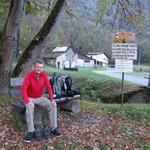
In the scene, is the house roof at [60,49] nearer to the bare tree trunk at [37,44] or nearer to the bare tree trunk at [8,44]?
the bare tree trunk at [37,44]

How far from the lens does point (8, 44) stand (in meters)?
11.8

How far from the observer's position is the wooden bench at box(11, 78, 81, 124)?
27.9 ft

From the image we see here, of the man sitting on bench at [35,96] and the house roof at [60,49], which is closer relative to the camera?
the man sitting on bench at [35,96]

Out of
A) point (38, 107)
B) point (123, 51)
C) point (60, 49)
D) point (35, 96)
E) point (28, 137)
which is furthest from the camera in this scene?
point (60, 49)

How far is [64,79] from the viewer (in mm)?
9438

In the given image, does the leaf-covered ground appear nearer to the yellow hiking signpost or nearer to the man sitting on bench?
the man sitting on bench

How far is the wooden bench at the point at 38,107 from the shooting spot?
850 cm

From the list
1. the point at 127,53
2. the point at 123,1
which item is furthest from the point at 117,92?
the point at 127,53

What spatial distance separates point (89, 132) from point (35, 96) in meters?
1.69

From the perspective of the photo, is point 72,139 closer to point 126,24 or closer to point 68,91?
point 68,91

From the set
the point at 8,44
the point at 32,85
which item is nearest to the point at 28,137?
the point at 32,85

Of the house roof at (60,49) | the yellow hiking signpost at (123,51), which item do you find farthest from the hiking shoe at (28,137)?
the house roof at (60,49)

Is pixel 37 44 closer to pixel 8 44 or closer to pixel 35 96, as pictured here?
pixel 8 44

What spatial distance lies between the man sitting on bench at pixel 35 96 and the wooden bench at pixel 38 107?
0.45 metres
